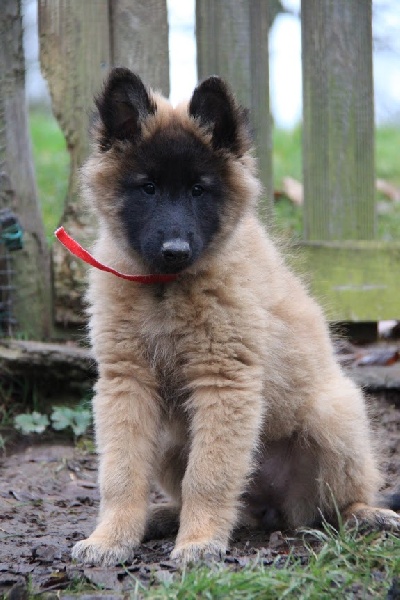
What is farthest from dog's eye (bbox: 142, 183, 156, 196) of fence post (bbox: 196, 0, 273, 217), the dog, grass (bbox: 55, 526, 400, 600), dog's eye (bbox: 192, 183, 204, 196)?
fence post (bbox: 196, 0, 273, 217)

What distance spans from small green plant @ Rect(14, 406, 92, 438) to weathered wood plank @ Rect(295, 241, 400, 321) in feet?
6.06

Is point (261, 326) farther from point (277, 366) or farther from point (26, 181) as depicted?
point (26, 181)

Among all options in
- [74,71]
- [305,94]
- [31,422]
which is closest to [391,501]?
[31,422]

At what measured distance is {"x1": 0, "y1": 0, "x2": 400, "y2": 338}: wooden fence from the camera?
5867mm

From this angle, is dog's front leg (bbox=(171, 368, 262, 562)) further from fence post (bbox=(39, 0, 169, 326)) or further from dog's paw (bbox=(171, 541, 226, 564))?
fence post (bbox=(39, 0, 169, 326))

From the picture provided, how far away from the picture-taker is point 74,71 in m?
5.91

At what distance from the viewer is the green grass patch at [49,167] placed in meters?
8.22

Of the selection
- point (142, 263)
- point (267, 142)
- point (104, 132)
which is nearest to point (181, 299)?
point (142, 263)

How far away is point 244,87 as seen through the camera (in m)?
6.00

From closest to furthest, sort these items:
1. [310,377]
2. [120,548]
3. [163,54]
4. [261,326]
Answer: [120,548] → [261,326] → [310,377] → [163,54]

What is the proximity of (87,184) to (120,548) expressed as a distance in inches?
68.8

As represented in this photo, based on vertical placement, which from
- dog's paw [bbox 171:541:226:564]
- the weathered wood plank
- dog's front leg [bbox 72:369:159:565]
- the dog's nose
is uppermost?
the dog's nose

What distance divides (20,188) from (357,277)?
2.45 meters

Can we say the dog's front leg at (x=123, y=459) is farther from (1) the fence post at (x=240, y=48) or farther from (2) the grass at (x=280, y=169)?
(2) the grass at (x=280, y=169)
